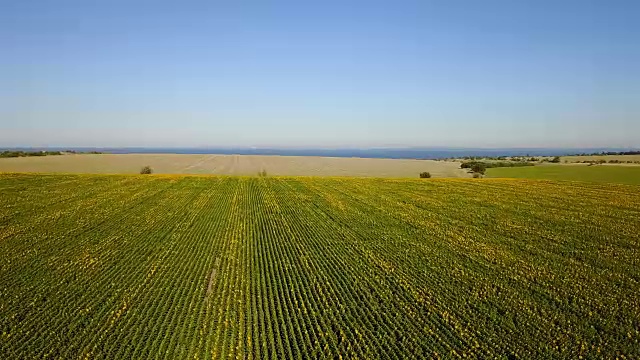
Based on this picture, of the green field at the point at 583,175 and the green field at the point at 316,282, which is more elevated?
the green field at the point at 583,175

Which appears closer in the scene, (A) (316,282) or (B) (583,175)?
(A) (316,282)

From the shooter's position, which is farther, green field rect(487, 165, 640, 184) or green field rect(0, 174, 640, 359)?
green field rect(487, 165, 640, 184)

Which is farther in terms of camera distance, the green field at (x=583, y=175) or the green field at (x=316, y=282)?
the green field at (x=583, y=175)

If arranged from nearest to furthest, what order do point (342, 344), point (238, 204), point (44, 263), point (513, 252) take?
point (342, 344), point (44, 263), point (513, 252), point (238, 204)

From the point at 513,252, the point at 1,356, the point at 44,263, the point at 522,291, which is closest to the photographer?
the point at 1,356

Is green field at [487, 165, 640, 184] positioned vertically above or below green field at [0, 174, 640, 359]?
above

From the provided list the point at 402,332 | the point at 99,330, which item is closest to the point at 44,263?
the point at 99,330

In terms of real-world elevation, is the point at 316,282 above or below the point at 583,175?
below

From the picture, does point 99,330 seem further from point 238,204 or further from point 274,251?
point 238,204
